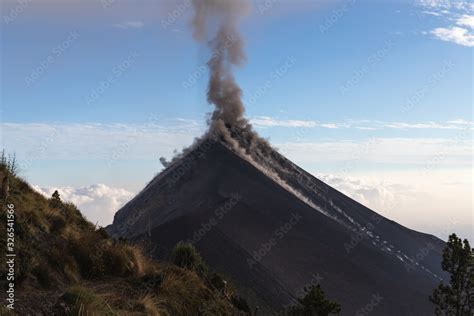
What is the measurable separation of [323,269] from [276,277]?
11.6 meters

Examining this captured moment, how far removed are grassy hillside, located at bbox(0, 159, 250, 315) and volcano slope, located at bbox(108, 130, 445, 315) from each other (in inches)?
1967

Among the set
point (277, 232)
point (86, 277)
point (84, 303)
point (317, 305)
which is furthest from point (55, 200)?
point (277, 232)

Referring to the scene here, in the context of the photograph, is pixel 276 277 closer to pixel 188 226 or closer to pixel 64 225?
pixel 188 226

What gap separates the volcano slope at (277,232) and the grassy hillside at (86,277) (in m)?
50.0

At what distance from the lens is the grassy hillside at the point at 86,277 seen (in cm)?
829

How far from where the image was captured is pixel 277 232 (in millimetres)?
93062

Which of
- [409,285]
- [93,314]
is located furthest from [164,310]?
[409,285]

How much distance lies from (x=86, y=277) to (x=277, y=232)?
83599mm

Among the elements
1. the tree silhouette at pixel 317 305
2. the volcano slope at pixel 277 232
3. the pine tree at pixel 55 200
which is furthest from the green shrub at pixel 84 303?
the volcano slope at pixel 277 232

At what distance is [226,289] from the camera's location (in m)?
12.1

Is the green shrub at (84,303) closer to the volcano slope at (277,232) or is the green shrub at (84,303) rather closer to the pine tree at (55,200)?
the pine tree at (55,200)

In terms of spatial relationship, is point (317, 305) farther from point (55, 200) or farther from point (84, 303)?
point (84, 303)

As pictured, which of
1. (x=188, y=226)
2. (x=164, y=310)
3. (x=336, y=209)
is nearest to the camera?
(x=164, y=310)

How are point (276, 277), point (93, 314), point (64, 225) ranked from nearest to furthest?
point (93, 314)
point (64, 225)
point (276, 277)
